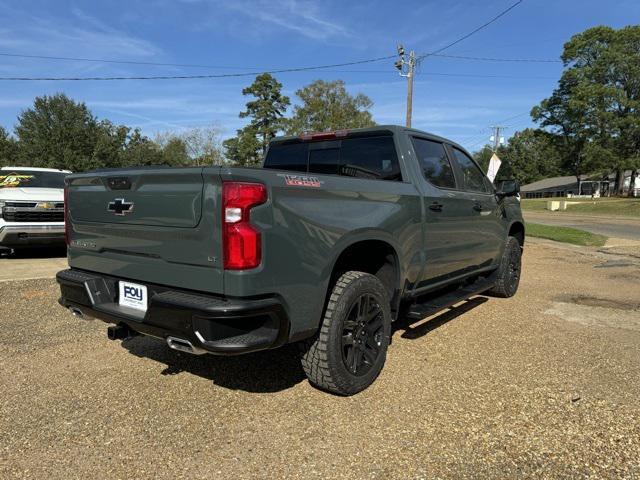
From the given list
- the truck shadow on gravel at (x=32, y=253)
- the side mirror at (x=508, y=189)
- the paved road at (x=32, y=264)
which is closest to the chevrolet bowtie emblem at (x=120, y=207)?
the side mirror at (x=508, y=189)

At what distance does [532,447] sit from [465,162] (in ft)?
10.3

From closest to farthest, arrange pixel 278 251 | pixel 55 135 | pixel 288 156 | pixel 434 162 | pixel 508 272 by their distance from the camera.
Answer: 1. pixel 278 251
2. pixel 434 162
3. pixel 288 156
4. pixel 508 272
5. pixel 55 135

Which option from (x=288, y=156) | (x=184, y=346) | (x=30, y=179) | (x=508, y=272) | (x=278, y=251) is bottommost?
(x=508, y=272)

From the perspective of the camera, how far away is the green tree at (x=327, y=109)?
5262 centimetres

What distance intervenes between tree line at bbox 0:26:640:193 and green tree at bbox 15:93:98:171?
8cm

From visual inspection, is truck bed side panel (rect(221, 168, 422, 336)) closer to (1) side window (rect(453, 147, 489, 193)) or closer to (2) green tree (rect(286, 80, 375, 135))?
(1) side window (rect(453, 147, 489, 193))

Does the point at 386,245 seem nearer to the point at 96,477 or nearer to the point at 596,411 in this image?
the point at 596,411

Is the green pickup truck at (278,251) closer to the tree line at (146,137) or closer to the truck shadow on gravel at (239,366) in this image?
the truck shadow on gravel at (239,366)

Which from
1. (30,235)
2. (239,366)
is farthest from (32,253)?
(239,366)

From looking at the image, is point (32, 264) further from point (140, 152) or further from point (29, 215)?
point (140, 152)

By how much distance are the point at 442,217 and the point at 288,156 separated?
5.25ft

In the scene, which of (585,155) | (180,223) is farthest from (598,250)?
(585,155)

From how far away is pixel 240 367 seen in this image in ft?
12.5

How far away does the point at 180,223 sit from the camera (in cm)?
272
